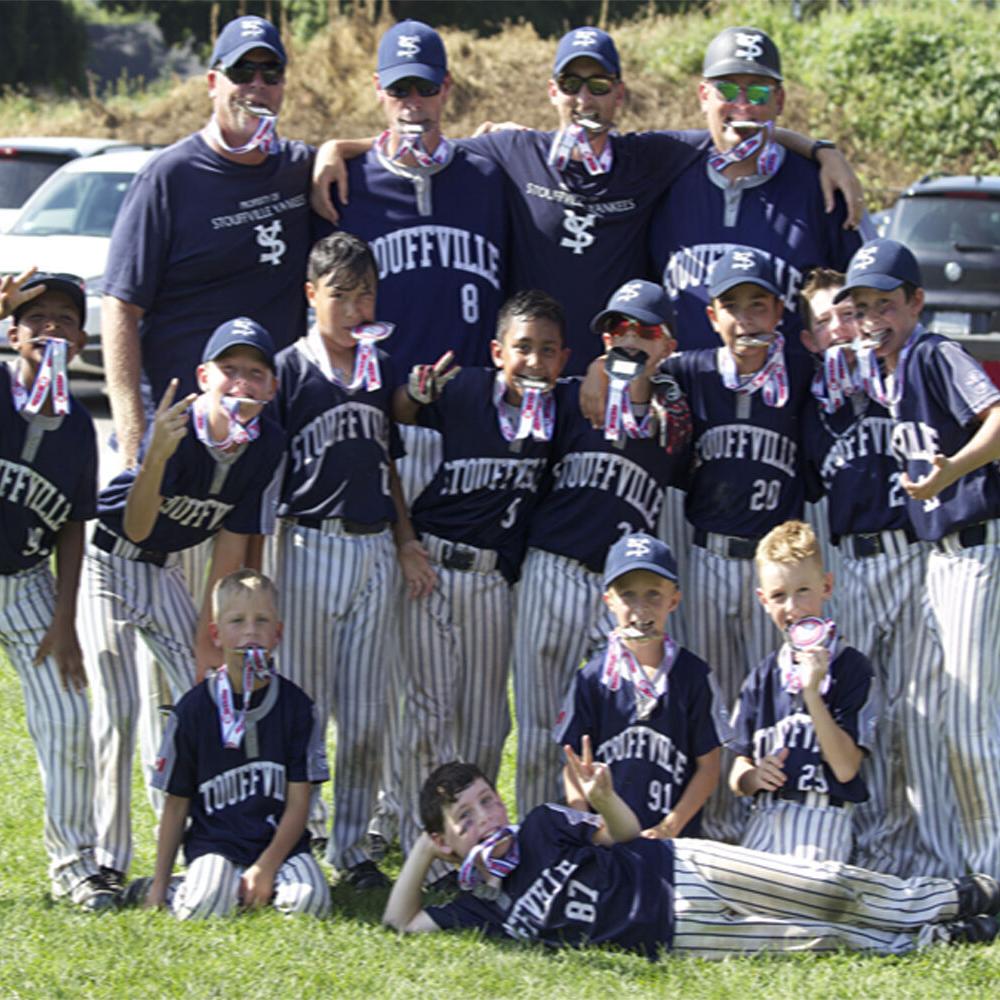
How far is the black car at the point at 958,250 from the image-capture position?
12562 millimetres

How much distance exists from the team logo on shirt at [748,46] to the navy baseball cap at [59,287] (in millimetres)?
2545

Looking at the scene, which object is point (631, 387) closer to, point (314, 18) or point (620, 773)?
point (620, 773)

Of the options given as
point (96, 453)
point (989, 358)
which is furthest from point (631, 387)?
point (989, 358)

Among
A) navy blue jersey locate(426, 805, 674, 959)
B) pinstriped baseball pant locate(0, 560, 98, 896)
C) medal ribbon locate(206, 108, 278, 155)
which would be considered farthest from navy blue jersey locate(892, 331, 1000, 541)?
pinstriped baseball pant locate(0, 560, 98, 896)

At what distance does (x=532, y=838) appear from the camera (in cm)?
523

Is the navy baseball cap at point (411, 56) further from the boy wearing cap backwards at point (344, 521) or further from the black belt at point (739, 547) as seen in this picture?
the black belt at point (739, 547)

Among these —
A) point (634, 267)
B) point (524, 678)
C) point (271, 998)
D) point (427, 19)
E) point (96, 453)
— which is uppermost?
point (427, 19)

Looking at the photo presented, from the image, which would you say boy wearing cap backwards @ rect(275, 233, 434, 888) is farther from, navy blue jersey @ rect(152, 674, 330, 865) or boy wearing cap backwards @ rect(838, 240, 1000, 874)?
boy wearing cap backwards @ rect(838, 240, 1000, 874)

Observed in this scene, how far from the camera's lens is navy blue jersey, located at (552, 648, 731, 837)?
5516 mm

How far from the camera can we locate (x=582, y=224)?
6449 millimetres

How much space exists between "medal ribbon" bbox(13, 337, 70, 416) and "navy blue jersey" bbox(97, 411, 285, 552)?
0.30 m

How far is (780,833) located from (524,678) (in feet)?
3.46

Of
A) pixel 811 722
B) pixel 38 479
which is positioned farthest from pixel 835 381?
pixel 38 479

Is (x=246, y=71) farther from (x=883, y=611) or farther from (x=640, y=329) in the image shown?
(x=883, y=611)
